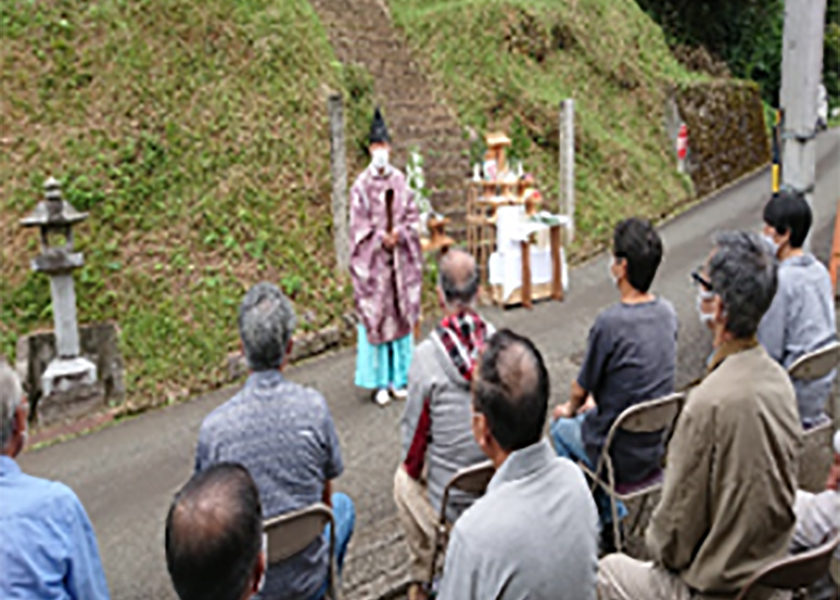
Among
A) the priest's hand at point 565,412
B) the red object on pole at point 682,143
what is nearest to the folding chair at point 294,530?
the priest's hand at point 565,412

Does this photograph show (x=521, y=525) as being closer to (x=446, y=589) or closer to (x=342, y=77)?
(x=446, y=589)

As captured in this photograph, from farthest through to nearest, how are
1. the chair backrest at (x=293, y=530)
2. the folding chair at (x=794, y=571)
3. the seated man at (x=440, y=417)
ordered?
1. the seated man at (x=440, y=417)
2. the chair backrest at (x=293, y=530)
3. the folding chair at (x=794, y=571)

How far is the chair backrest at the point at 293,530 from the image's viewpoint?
2.62 m

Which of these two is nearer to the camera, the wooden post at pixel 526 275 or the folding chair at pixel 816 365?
the folding chair at pixel 816 365

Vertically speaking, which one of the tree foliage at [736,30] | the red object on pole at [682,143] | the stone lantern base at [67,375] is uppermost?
the tree foliage at [736,30]

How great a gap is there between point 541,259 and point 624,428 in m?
6.29

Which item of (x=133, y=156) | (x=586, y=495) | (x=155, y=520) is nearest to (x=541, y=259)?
(x=133, y=156)

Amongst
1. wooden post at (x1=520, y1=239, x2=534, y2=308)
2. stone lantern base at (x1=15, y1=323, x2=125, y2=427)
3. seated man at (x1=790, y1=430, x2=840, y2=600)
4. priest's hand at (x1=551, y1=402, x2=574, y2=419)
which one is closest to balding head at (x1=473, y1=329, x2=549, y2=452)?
seated man at (x1=790, y1=430, x2=840, y2=600)

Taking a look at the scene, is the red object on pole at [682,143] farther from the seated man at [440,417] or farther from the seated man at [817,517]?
the seated man at [817,517]

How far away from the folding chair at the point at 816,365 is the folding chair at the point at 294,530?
8.23 ft

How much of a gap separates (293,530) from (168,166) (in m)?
7.39

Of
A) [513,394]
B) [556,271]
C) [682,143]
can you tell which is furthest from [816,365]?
[682,143]

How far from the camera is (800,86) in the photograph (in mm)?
5754

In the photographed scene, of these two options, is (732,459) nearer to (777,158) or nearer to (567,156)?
(777,158)
